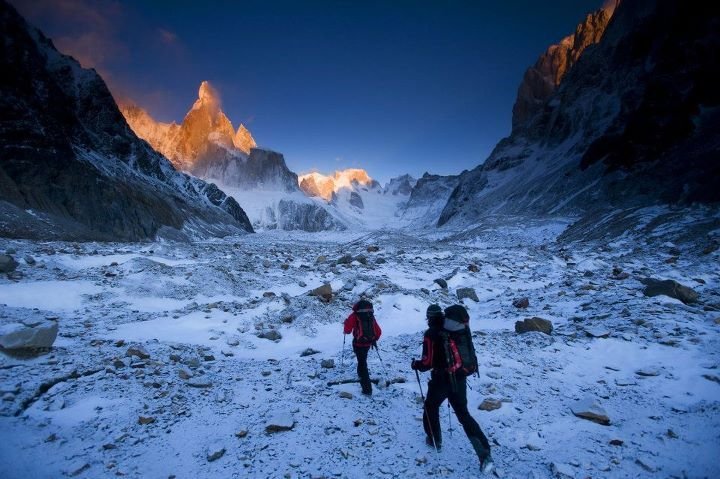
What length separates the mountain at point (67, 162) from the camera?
3659 centimetres

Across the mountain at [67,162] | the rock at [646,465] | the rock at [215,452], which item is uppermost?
the mountain at [67,162]

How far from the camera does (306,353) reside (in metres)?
9.24

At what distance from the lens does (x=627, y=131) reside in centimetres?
4912

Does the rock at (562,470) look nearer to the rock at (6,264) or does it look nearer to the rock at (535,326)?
the rock at (535,326)

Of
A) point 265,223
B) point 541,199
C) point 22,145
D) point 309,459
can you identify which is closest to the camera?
point 309,459

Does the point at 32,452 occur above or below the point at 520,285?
below

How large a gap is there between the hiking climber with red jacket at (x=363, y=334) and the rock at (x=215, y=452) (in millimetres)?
2741

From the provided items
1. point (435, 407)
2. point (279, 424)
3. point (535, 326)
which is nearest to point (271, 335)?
point (279, 424)

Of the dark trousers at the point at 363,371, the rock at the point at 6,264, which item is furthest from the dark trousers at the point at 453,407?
the rock at the point at 6,264

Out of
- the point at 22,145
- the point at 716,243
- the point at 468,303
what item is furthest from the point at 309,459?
the point at 22,145

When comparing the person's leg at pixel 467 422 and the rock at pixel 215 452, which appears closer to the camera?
the person's leg at pixel 467 422

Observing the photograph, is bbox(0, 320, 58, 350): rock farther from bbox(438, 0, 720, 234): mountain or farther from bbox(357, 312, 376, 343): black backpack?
bbox(438, 0, 720, 234): mountain

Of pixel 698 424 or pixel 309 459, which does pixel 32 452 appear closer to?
pixel 309 459

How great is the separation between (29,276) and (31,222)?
24.9 meters
